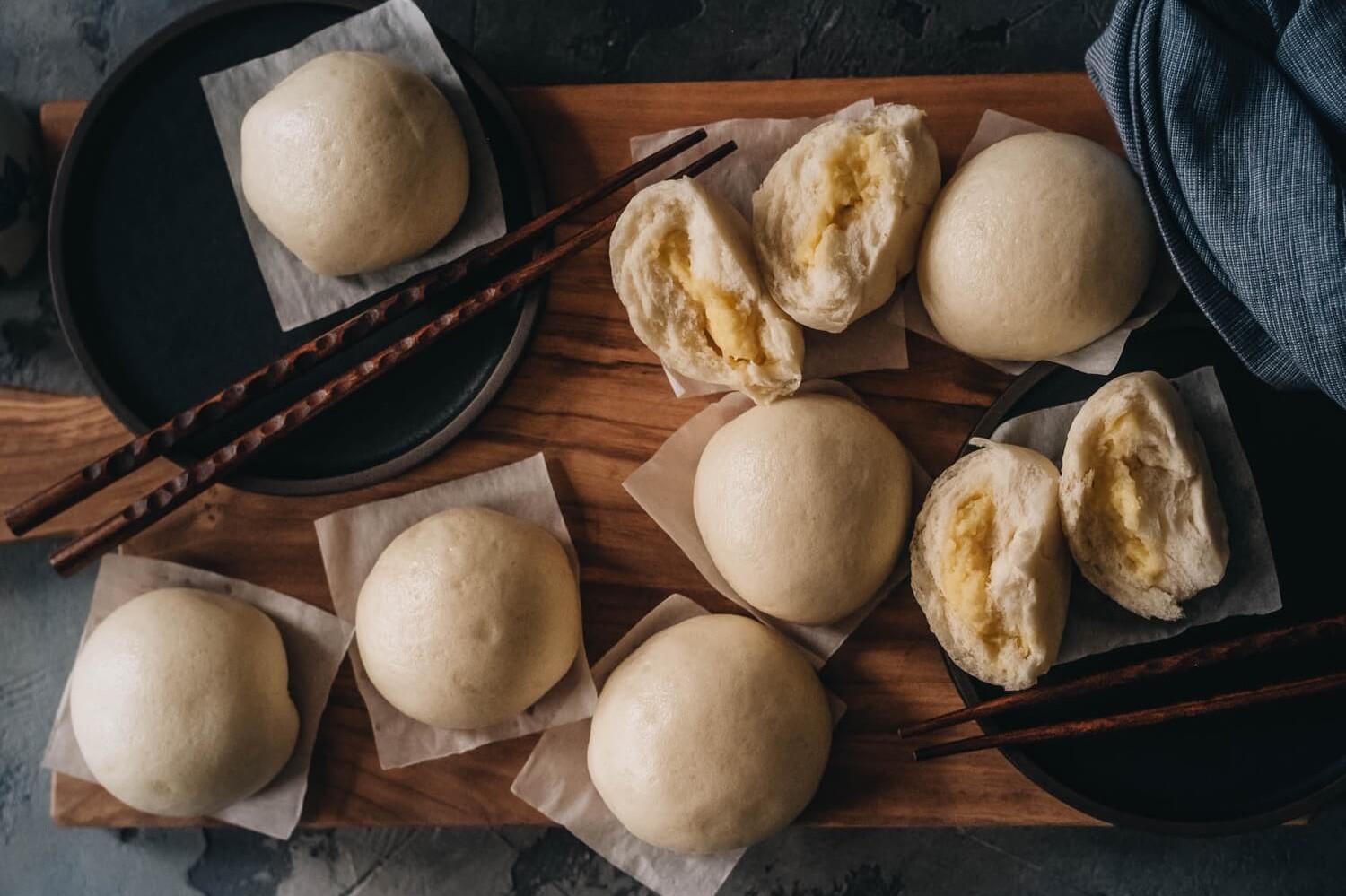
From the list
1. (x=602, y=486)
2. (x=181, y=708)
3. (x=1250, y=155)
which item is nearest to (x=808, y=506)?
(x=602, y=486)

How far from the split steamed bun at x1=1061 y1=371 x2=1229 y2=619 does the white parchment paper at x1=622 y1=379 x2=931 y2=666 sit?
0.19 metres

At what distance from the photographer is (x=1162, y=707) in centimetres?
122

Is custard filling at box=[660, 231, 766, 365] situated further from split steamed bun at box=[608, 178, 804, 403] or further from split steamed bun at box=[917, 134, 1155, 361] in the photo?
split steamed bun at box=[917, 134, 1155, 361]

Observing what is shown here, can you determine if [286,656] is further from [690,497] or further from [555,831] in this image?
[690,497]

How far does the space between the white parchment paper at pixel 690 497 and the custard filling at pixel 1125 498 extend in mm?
203

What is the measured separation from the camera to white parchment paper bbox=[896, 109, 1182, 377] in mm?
1241

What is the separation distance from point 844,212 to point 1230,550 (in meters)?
0.61

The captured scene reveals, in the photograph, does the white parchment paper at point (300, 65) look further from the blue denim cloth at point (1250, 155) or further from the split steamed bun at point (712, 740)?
the blue denim cloth at point (1250, 155)

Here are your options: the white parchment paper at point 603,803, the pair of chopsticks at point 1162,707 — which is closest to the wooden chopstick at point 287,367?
the white parchment paper at point 603,803

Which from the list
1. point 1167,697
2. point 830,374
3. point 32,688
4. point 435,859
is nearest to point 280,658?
point 435,859

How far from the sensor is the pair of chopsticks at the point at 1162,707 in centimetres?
117

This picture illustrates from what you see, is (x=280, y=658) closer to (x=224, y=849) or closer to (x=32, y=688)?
(x=224, y=849)

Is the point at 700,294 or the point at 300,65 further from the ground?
the point at 300,65

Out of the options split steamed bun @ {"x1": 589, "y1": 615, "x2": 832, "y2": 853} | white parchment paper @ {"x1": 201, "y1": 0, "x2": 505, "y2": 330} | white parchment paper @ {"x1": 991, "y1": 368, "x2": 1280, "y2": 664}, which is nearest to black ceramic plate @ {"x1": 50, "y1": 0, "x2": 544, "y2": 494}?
white parchment paper @ {"x1": 201, "y1": 0, "x2": 505, "y2": 330}
